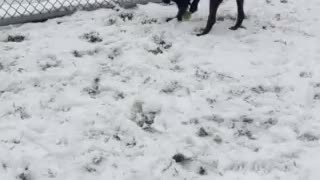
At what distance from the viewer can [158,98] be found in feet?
15.1

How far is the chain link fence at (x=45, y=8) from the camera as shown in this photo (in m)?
5.95

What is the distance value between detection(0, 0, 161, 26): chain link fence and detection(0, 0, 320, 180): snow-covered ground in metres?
0.13

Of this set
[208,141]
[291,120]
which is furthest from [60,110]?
[291,120]

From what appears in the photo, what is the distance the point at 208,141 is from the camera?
13.3ft

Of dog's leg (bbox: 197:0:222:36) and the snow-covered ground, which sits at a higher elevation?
dog's leg (bbox: 197:0:222:36)

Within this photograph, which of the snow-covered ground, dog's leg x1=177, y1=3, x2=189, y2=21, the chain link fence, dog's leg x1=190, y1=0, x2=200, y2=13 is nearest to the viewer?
the snow-covered ground

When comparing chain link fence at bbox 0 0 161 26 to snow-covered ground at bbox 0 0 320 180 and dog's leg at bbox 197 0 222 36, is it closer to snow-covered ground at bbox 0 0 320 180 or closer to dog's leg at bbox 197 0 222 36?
snow-covered ground at bbox 0 0 320 180

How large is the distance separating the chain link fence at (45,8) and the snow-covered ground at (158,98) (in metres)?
0.13

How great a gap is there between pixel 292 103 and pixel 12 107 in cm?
249

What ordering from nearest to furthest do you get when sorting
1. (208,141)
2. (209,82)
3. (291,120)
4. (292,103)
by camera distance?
1. (208,141)
2. (291,120)
3. (292,103)
4. (209,82)

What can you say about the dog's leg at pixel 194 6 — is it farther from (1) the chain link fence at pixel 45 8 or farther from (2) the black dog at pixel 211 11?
(1) the chain link fence at pixel 45 8

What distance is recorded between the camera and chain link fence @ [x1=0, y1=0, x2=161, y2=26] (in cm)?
Result: 595

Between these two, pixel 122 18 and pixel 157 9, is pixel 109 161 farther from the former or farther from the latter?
pixel 157 9

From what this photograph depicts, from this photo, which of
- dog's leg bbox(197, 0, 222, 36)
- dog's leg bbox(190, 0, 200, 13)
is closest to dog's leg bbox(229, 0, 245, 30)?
dog's leg bbox(197, 0, 222, 36)
